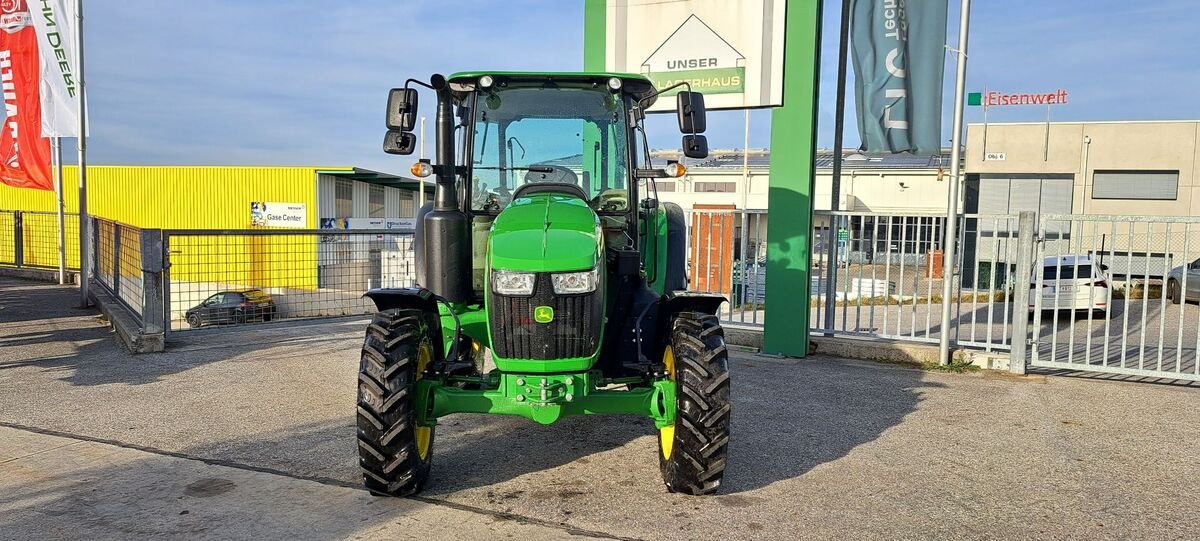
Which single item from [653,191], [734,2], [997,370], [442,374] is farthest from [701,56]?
[442,374]

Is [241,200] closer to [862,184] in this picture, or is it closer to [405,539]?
[862,184]

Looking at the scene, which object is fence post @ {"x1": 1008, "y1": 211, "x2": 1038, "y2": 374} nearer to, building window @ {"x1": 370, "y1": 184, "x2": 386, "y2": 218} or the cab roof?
the cab roof

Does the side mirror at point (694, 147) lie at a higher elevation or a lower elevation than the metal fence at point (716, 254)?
higher

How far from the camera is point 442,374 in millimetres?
4648

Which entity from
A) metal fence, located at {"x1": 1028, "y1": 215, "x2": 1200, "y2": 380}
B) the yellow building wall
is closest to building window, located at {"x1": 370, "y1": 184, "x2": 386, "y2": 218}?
the yellow building wall

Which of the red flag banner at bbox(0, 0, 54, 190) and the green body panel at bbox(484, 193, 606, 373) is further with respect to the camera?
the red flag banner at bbox(0, 0, 54, 190)

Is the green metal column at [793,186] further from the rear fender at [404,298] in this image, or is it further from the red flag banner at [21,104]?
the red flag banner at [21,104]

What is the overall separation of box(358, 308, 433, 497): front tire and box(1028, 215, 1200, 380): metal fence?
5238 millimetres

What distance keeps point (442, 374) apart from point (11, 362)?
5772mm

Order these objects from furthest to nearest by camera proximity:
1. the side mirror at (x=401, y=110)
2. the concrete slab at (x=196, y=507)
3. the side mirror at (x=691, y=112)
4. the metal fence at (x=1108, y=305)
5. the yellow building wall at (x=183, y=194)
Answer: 1. the yellow building wall at (x=183, y=194)
2. the metal fence at (x=1108, y=305)
3. the side mirror at (x=691, y=112)
4. the side mirror at (x=401, y=110)
5. the concrete slab at (x=196, y=507)

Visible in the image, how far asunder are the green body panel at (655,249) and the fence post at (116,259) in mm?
7625

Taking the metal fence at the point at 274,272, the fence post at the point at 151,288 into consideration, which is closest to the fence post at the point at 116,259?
the metal fence at the point at 274,272

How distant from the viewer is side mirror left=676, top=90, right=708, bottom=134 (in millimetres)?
5027

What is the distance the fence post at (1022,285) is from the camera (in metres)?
7.99
